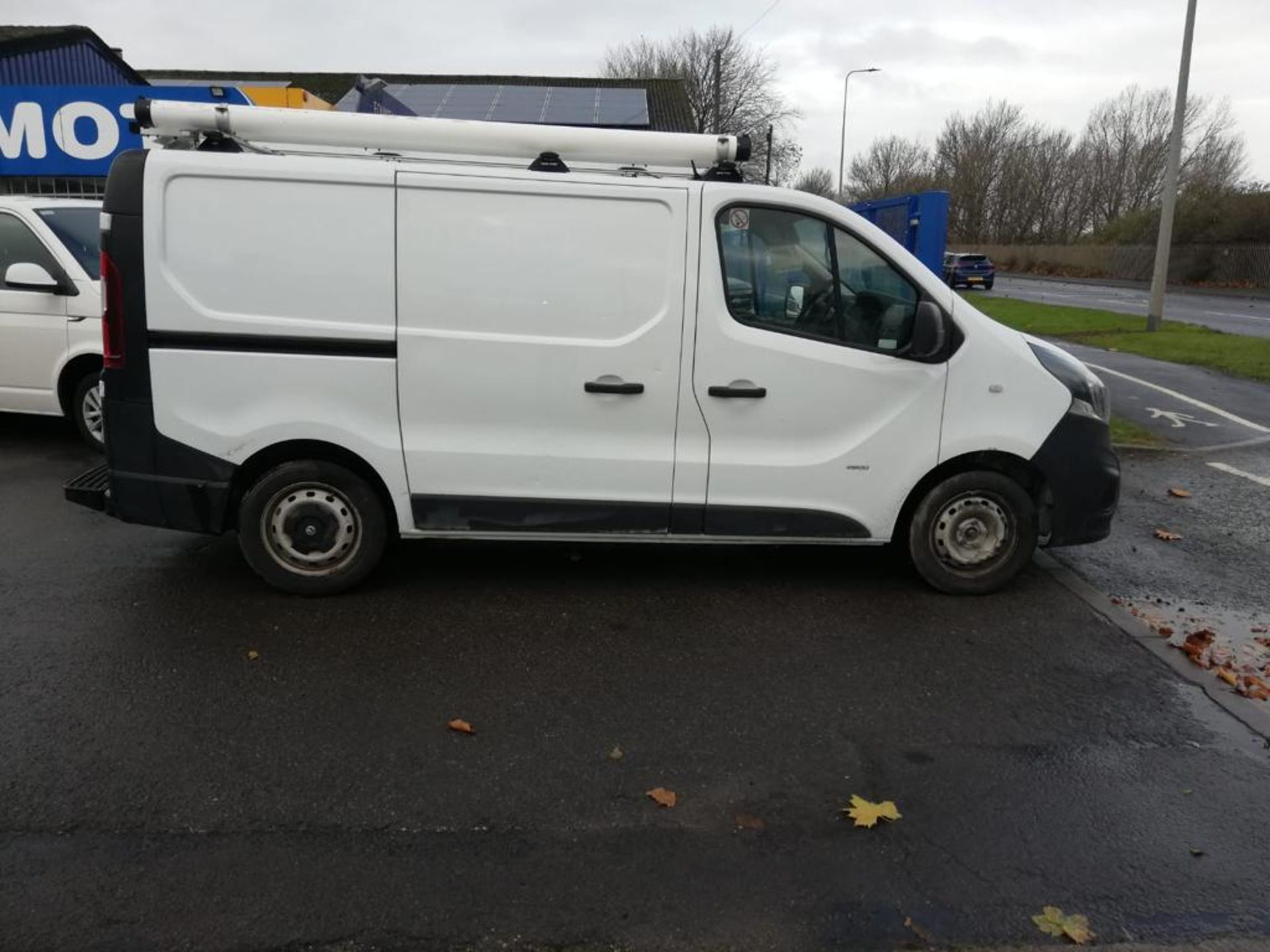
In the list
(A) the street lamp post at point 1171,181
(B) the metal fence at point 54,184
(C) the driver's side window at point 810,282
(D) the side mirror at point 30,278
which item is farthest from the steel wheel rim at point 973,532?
(A) the street lamp post at point 1171,181

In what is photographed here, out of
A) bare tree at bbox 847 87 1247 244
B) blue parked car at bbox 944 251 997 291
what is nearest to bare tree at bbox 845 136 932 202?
bare tree at bbox 847 87 1247 244

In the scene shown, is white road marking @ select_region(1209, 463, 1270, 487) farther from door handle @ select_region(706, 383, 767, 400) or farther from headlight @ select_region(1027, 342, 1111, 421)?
door handle @ select_region(706, 383, 767, 400)

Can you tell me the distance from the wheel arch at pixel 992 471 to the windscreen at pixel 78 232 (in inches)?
249

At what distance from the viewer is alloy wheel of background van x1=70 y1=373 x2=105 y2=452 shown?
7770 mm

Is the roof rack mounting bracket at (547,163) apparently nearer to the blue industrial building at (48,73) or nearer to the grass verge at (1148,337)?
the blue industrial building at (48,73)

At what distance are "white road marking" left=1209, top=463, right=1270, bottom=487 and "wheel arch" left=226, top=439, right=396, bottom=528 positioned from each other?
7061 millimetres

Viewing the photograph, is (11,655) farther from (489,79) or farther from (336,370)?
(489,79)

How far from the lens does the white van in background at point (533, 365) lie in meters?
4.65

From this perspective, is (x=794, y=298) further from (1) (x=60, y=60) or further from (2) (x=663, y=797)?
(1) (x=60, y=60)

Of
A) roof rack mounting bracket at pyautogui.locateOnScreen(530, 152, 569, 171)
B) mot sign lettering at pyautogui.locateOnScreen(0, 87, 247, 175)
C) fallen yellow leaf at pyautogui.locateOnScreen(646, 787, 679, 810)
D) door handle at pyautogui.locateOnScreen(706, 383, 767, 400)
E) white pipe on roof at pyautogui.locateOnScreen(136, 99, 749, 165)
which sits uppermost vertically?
mot sign lettering at pyautogui.locateOnScreen(0, 87, 247, 175)

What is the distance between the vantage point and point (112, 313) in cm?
463

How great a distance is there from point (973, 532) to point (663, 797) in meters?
2.68

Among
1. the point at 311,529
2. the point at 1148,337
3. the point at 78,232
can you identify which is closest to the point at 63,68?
the point at 78,232

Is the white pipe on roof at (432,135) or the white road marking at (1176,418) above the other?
the white pipe on roof at (432,135)
